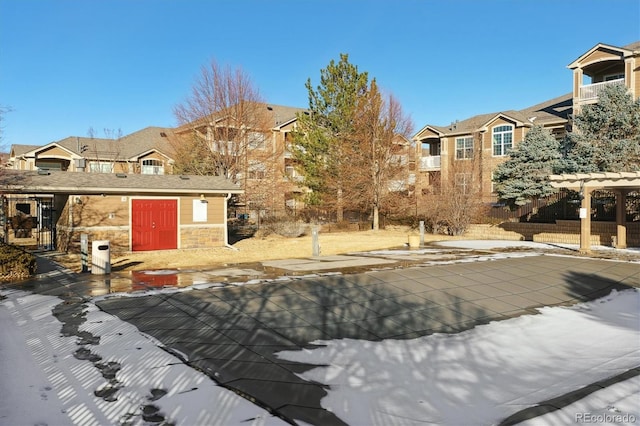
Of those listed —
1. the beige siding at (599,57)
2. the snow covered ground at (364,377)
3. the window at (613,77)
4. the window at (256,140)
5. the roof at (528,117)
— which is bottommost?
the snow covered ground at (364,377)

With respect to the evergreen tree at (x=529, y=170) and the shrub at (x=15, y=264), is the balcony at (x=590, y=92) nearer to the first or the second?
the evergreen tree at (x=529, y=170)

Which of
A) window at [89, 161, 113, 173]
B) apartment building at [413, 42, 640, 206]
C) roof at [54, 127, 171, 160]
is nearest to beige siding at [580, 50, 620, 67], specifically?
apartment building at [413, 42, 640, 206]

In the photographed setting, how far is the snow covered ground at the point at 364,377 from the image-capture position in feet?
13.6

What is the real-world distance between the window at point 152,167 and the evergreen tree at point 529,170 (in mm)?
27659

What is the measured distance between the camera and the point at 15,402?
13.9 ft

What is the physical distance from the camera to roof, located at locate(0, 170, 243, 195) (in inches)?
617

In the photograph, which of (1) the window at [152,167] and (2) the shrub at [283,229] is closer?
(2) the shrub at [283,229]

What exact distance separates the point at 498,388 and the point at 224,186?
15.6m

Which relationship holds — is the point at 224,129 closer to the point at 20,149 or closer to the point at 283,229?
the point at 283,229

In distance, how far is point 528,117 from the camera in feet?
115

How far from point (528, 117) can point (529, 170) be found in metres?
11.5

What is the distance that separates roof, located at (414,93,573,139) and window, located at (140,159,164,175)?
24.1 meters

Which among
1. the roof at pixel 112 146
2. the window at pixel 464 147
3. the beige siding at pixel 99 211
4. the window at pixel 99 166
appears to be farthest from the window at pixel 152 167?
the window at pixel 464 147

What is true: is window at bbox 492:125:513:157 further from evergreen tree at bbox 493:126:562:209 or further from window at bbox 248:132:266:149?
window at bbox 248:132:266:149
